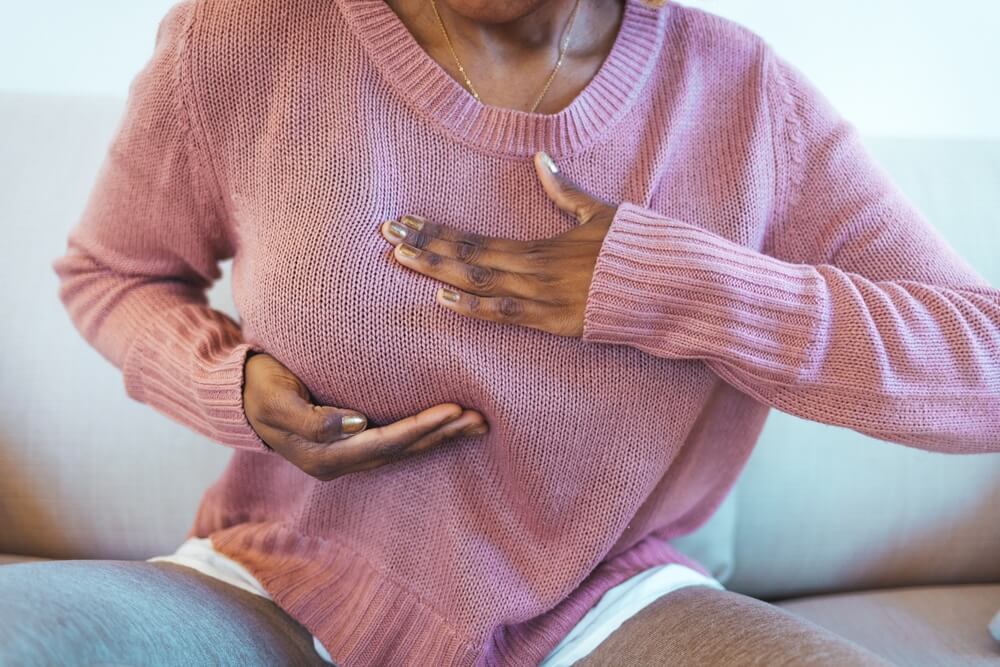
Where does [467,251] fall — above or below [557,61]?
below

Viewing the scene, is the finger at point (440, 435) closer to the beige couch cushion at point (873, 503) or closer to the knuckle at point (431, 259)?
the knuckle at point (431, 259)

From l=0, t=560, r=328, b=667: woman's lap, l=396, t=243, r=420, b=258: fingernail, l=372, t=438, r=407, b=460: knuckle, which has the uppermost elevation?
l=396, t=243, r=420, b=258: fingernail

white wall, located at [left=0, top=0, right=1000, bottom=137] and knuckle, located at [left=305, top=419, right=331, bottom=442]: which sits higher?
white wall, located at [left=0, top=0, right=1000, bottom=137]

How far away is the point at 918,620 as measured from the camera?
3.71 ft

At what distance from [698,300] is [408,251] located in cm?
27

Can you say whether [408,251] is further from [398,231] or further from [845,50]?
[845,50]

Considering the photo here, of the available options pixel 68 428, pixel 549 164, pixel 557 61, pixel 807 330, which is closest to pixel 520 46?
pixel 557 61

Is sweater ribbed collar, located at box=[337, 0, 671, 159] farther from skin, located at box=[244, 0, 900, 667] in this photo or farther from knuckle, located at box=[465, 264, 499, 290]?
knuckle, located at box=[465, 264, 499, 290]

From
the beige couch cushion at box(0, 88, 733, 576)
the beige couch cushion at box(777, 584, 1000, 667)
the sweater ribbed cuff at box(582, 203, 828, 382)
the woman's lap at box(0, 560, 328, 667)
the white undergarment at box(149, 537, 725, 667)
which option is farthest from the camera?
the beige couch cushion at box(0, 88, 733, 576)

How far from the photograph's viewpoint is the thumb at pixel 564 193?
0.81 metres

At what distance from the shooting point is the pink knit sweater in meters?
0.79

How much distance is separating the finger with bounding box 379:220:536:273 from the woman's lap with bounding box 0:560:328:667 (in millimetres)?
393

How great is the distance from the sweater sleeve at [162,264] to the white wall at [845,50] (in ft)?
1.44

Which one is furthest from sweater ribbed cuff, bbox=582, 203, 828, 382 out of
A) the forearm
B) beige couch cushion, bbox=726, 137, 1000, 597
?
beige couch cushion, bbox=726, 137, 1000, 597
